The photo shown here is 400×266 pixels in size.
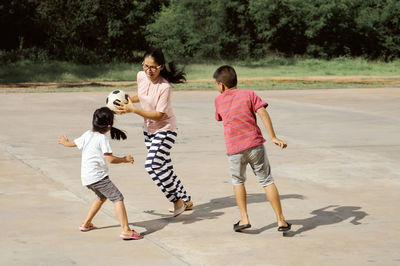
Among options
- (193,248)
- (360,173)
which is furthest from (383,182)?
(193,248)

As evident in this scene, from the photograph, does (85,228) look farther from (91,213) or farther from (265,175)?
(265,175)

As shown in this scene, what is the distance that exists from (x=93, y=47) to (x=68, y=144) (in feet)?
132

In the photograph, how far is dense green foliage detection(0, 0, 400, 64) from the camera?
157 feet

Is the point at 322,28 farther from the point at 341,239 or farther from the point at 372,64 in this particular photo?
the point at 341,239

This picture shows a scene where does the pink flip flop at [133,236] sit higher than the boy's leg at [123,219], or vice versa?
the boy's leg at [123,219]

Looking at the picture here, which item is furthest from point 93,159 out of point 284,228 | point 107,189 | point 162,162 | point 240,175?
point 284,228

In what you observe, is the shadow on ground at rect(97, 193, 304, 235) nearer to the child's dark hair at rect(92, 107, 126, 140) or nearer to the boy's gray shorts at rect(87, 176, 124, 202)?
the boy's gray shorts at rect(87, 176, 124, 202)

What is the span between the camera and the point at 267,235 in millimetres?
6477

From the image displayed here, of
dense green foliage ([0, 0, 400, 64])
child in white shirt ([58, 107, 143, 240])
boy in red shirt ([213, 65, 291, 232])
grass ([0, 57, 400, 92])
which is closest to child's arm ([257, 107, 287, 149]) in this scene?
boy in red shirt ([213, 65, 291, 232])

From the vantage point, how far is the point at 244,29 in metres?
49.6

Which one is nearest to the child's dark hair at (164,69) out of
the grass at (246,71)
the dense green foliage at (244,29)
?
the grass at (246,71)

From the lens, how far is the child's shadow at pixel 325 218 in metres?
6.71

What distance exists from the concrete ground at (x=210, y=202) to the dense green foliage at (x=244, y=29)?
33.1 m

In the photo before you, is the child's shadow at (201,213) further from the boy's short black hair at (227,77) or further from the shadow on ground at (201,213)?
the boy's short black hair at (227,77)
